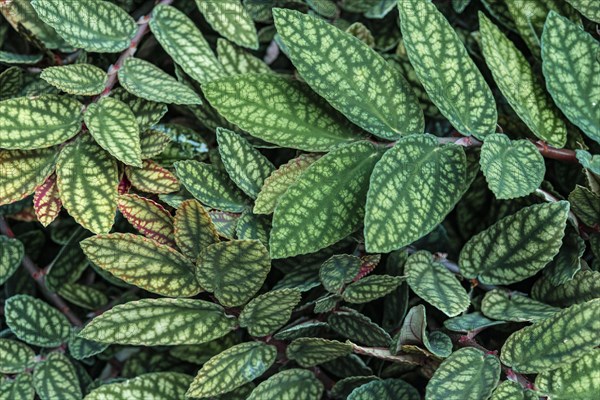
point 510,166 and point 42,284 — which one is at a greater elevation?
point 510,166

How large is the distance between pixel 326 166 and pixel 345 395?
0.40 metres

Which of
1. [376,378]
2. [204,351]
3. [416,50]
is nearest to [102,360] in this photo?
[204,351]

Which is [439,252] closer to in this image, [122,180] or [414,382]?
[414,382]

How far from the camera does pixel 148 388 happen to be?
125 centimetres

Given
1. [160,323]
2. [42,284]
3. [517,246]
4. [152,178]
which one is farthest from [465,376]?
[42,284]

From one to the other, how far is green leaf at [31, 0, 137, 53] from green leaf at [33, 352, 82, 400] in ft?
1.89

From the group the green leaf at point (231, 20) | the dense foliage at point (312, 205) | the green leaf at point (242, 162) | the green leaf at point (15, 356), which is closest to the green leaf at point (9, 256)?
the dense foliage at point (312, 205)

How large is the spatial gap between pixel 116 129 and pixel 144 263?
0.25m

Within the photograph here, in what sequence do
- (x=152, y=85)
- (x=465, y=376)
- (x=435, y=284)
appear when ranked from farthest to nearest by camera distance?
(x=152, y=85) < (x=435, y=284) < (x=465, y=376)

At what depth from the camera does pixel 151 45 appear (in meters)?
1.52

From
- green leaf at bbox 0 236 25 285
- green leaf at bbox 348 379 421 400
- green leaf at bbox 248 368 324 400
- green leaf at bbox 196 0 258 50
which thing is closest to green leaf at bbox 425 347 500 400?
green leaf at bbox 348 379 421 400

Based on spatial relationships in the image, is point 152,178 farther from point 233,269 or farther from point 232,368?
point 232,368

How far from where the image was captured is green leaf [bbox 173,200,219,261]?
1.20 m

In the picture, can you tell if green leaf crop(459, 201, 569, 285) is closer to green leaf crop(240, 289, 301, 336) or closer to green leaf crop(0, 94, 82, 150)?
green leaf crop(240, 289, 301, 336)
